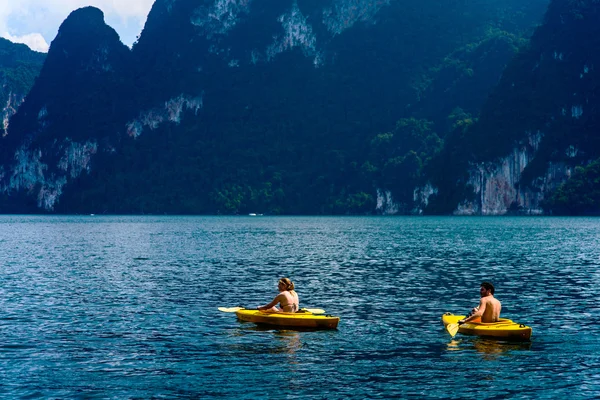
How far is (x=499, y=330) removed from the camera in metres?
26.2

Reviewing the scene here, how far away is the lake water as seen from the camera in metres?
20.5

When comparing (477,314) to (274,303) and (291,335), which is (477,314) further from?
(274,303)

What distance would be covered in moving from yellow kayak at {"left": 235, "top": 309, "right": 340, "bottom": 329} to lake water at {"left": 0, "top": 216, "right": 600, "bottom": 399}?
1.53 feet

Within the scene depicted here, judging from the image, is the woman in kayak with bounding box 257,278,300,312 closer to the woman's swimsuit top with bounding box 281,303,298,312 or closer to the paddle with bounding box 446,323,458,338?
the woman's swimsuit top with bounding box 281,303,298,312

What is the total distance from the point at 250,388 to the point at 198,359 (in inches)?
152

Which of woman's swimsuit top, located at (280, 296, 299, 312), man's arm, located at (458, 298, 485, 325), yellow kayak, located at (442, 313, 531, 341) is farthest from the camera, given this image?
woman's swimsuit top, located at (280, 296, 299, 312)

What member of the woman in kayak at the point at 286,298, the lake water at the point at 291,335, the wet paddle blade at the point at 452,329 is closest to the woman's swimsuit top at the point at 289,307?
the woman in kayak at the point at 286,298

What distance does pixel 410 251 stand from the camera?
7150cm

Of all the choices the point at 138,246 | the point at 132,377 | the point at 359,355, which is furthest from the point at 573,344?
the point at 138,246

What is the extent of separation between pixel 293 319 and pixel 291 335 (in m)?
0.91

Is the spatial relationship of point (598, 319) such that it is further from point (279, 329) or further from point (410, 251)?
point (410, 251)

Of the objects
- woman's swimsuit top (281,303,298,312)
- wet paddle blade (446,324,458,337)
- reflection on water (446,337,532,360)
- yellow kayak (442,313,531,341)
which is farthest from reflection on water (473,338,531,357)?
woman's swimsuit top (281,303,298,312)

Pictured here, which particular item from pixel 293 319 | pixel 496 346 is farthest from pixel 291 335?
pixel 496 346

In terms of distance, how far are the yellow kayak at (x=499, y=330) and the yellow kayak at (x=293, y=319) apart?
4630 mm
